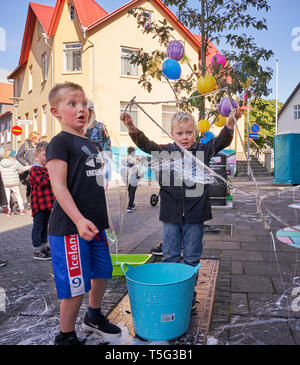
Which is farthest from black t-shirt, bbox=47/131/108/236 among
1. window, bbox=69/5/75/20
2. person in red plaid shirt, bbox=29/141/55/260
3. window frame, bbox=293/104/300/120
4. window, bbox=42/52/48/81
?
window frame, bbox=293/104/300/120

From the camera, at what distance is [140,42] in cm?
1781

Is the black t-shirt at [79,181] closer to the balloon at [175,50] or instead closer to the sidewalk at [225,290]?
the sidewalk at [225,290]

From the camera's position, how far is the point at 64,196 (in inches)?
77.5

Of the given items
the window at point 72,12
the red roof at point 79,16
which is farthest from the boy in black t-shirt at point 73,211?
the window at point 72,12

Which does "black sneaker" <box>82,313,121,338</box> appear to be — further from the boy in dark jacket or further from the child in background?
the child in background

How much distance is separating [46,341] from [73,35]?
17955 millimetres

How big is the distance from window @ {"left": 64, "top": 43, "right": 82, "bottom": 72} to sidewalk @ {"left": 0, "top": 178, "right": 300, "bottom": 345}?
13.7 metres

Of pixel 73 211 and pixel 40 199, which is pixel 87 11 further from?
pixel 73 211

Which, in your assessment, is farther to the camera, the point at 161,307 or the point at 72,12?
the point at 72,12

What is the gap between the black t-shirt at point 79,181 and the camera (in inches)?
79.8

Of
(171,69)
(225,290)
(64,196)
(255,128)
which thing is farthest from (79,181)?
(255,128)

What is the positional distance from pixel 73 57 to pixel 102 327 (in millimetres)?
17491

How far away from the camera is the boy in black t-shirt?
2.00 metres
